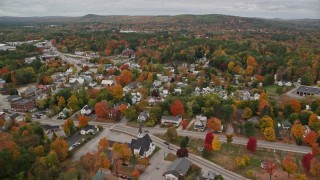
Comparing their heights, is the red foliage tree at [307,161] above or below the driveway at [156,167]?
above

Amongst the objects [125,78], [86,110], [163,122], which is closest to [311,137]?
[163,122]

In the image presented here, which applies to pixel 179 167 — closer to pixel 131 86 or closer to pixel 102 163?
pixel 102 163

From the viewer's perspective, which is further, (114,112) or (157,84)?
(157,84)

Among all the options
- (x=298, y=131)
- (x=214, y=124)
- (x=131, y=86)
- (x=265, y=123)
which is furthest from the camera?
(x=131, y=86)

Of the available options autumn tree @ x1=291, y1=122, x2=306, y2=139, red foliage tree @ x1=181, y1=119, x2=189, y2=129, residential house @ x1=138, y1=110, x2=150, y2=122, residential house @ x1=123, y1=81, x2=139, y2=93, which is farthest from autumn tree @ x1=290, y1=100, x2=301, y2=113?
residential house @ x1=123, y1=81, x2=139, y2=93

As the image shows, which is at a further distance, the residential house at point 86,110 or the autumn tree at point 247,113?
the residential house at point 86,110

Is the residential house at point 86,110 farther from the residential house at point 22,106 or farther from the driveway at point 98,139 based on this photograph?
the residential house at point 22,106

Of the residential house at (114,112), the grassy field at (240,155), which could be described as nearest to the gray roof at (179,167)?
the grassy field at (240,155)
